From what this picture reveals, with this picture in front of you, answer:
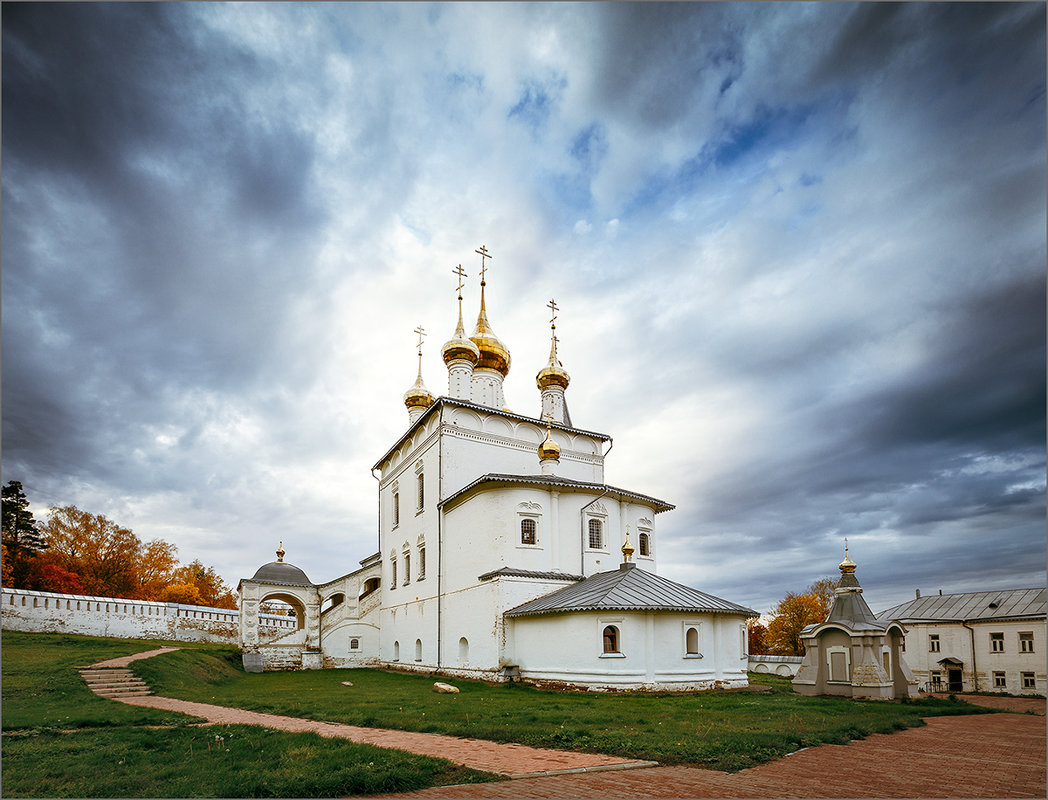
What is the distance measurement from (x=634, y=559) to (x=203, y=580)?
44558 mm

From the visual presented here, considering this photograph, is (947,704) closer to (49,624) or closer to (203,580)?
(49,624)

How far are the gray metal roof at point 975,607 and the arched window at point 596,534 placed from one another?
721 inches

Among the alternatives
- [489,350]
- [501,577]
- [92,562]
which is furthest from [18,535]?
[501,577]

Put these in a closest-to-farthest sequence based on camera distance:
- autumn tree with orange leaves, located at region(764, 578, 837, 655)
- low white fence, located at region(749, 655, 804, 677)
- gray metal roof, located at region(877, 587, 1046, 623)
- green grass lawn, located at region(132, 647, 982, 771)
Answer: green grass lawn, located at region(132, 647, 982, 771)
low white fence, located at region(749, 655, 804, 677)
gray metal roof, located at region(877, 587, 1046, 623)
autumn tree with orange leaves, located at region(764, 578, 837, 655)

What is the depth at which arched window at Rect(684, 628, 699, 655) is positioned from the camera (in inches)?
750

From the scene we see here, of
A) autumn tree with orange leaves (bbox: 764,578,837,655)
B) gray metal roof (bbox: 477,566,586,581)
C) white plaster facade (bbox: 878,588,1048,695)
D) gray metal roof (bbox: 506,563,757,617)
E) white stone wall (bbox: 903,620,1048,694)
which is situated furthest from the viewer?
autumn tree with orange leaves (bbox: 764,578,837,655)

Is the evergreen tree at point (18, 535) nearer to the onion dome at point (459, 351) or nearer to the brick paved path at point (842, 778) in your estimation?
the onion dome at point (459, 351)

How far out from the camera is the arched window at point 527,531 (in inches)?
901

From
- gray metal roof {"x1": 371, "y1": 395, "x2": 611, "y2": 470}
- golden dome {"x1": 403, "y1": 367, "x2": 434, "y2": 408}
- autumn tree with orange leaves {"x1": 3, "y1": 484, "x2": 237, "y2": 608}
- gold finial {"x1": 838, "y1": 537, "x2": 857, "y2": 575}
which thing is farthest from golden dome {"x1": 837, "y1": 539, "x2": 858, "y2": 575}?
autumn tree with orange leaves {"x1": 3, "y1": 484, "x2": 237, "y2": 608}

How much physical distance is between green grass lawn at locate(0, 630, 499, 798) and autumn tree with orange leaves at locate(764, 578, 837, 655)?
43.8m

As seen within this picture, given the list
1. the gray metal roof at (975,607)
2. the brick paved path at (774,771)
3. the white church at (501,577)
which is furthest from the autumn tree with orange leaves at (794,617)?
the brick paved path at (774,771)

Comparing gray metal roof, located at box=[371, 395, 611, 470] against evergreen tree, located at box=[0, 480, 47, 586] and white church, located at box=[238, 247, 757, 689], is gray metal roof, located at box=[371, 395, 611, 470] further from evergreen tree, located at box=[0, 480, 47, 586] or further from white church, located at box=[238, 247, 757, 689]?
evergreen tree, located at box=[0, 480, 47, 586]

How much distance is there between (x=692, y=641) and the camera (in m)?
19.2

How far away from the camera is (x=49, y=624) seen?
2659cm
